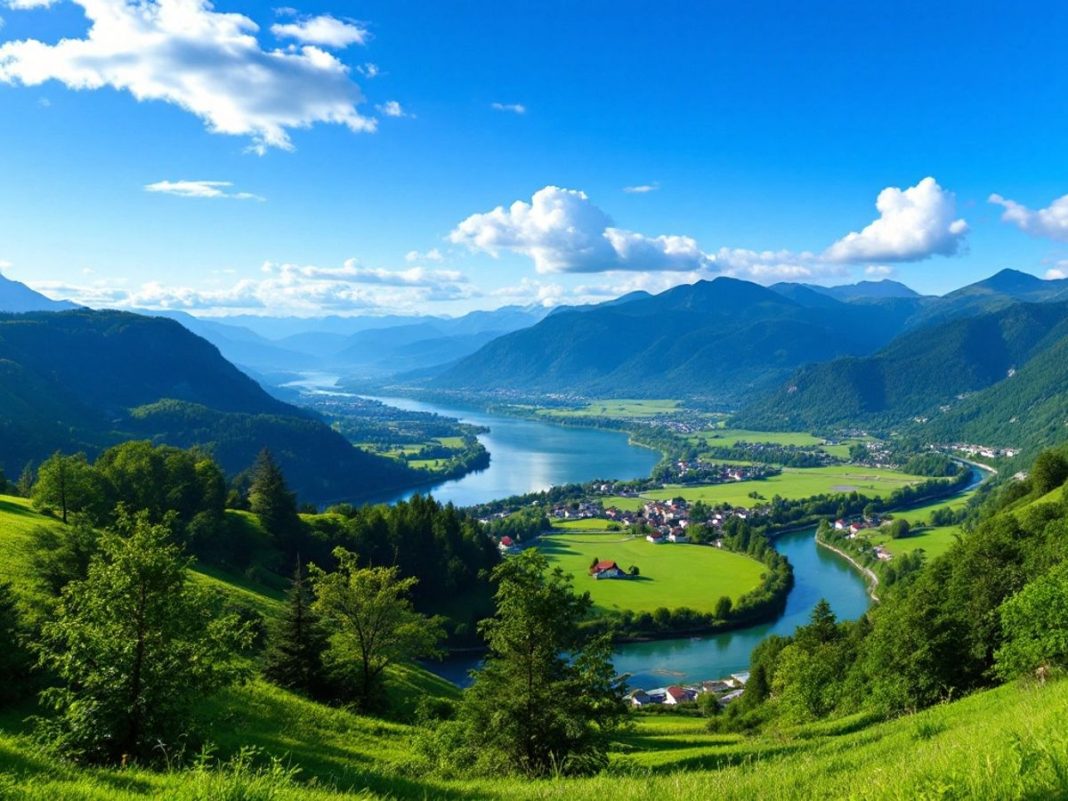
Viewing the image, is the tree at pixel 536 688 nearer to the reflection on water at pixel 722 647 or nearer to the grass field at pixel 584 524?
the reflection on water at pixel 722 647

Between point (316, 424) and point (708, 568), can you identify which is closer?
point (708, 568)

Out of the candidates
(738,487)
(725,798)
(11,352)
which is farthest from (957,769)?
(11,352)

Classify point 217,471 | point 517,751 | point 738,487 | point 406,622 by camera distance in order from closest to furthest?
point 517,751
point 406,622
point 217,471
point 738,487

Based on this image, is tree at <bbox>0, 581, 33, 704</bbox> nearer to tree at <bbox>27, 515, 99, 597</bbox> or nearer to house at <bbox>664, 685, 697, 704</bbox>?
tree at <bbox>27, 515, 99, 597</bbox>

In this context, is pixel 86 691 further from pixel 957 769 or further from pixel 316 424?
pixel 316 424

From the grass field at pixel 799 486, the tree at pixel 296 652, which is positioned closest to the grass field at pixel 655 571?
the grass field at pixel 799 486

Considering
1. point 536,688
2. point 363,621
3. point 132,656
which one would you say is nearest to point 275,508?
point 363,621
